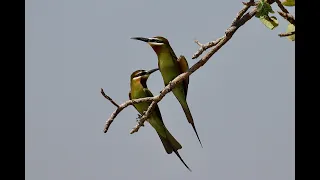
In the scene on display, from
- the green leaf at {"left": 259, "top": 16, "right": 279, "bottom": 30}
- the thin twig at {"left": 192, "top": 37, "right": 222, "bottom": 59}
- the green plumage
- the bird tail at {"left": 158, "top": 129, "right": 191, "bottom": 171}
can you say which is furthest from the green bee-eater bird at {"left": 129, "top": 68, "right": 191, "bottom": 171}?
the green leaf at {"left": 259, "top": 16, "right": 279, "bottom": 30}

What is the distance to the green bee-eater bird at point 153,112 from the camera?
2.84 meters

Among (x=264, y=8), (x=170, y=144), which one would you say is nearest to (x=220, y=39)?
(x=264, y=8)

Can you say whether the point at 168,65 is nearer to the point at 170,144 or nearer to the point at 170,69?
the point at 170,69

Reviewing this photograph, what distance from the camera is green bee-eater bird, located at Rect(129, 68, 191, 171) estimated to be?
9.32 feet

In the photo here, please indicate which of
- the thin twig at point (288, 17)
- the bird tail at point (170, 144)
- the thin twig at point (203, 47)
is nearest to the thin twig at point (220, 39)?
the thin twig at point (203, 47)

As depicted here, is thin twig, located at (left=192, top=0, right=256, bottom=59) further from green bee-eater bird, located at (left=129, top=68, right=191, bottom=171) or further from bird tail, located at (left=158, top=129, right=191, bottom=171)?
bird tail, located at (left=158, top=129, right=191, bottom=171)

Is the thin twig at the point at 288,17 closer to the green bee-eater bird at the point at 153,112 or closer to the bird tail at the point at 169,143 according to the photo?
the green bee-eater bird at the point at 153,112

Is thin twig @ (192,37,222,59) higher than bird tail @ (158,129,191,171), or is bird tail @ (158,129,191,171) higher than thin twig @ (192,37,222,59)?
thin twig @ (192,37,222,59)

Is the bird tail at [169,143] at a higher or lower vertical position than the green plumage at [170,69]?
lower

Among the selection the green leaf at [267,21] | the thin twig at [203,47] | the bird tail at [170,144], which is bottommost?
the bird tail at [170,144]

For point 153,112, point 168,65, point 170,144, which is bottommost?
point 170,144

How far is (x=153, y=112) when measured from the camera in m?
2.97
